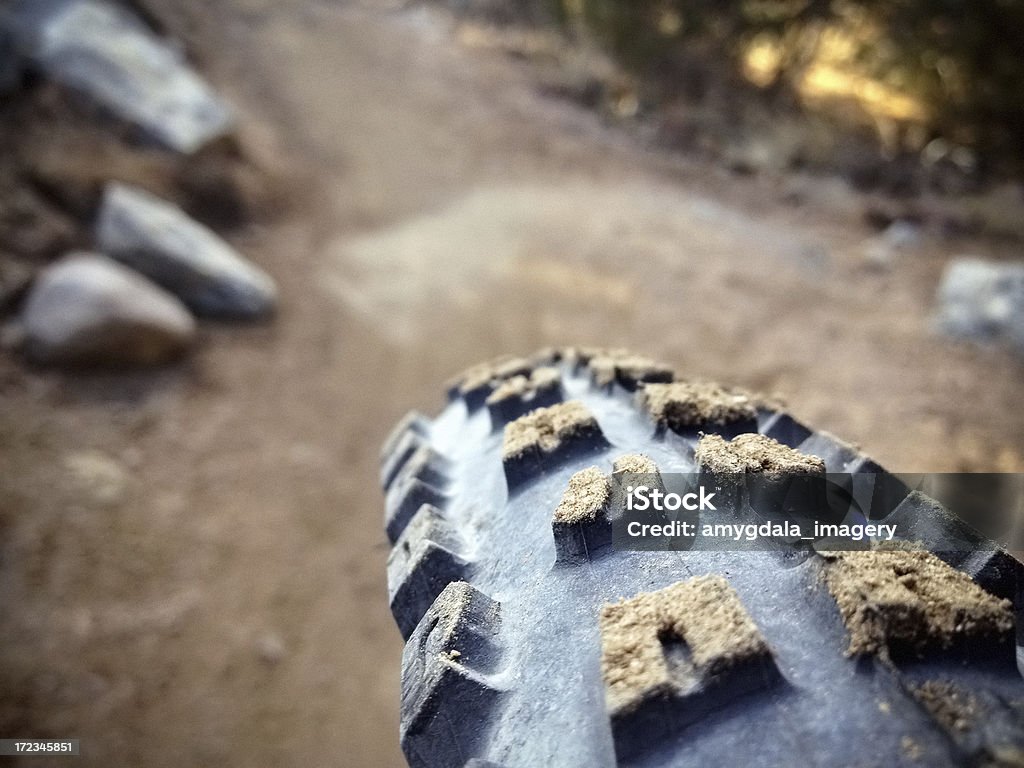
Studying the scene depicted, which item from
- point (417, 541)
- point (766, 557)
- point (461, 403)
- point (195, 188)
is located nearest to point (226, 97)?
point (195, 188)

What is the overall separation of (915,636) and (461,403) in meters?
1.67

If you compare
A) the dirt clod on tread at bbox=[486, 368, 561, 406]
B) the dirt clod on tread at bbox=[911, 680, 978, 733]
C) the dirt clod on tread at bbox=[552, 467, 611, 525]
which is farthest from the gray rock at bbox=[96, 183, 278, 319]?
the dirt clod on tread at bbox=[911, 680, 978, 733]

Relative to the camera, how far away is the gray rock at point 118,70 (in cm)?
563

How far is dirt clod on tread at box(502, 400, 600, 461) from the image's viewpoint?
150 cm

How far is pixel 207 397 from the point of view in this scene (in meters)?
4.11

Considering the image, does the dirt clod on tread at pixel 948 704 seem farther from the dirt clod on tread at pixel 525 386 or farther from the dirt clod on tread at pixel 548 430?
the dirt clod on tread at pixel 525 386

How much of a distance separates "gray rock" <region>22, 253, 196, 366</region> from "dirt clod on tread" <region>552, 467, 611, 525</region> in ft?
12.1

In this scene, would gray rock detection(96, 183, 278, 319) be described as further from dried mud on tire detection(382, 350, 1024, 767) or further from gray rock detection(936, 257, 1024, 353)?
gray rock detection(936, 257, 1024, 353)

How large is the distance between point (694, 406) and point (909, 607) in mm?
653

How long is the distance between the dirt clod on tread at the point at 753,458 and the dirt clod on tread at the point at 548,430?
298mm

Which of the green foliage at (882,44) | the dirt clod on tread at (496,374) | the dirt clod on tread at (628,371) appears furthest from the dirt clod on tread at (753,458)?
the green foliage at (882,44)

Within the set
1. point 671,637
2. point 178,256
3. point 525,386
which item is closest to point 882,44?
point 178,256

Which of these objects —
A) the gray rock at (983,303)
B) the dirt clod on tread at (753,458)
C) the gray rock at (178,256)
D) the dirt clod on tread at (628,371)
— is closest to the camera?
the dirt clod on tread at (753,458)

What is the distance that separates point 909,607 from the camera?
93 cm
